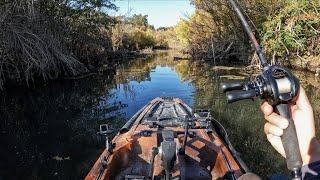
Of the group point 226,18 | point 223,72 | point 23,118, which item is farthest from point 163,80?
point 226,18

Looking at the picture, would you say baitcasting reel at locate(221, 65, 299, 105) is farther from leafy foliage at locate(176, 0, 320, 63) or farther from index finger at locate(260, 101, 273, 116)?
leafy foliage at locate(176, 0, 320, 63)

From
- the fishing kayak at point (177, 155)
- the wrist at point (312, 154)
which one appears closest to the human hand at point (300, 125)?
the wrist at point (312, 154)

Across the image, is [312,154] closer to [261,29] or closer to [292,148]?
[292,148]

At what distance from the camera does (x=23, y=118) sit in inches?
464

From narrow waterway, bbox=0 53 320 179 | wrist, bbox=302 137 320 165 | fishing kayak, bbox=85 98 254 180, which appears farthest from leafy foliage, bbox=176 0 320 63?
wrist, bbox=302 137 320 165

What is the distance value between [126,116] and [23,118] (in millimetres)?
2945

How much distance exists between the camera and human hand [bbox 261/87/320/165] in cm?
173

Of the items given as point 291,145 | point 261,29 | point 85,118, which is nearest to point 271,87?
point 291,145

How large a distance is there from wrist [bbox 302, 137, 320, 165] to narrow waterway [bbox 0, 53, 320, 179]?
5147mm

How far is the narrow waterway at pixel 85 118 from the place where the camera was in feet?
25.1

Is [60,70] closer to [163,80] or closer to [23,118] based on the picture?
[163,80]

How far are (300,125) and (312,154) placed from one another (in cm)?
19

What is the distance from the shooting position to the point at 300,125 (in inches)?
74.8

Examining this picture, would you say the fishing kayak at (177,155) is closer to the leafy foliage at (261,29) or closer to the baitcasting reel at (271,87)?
the baitcasting reel at (271,87)
